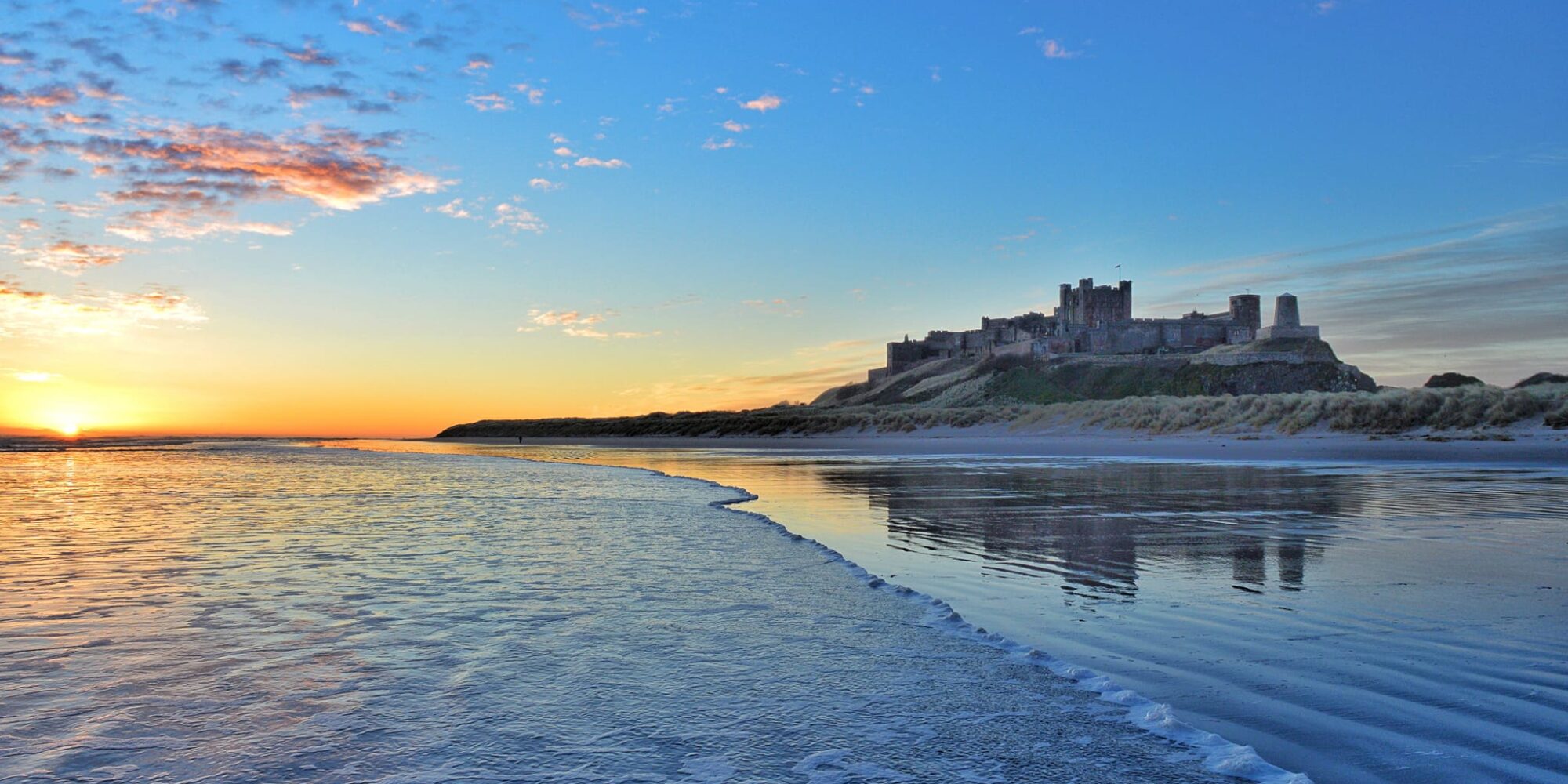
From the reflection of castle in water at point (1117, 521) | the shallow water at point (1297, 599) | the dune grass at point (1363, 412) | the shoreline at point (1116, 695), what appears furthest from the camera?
the dune grass at point (1363, 412)

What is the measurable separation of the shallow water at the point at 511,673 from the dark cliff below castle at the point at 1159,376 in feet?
352

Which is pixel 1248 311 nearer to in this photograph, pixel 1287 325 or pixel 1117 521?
pixel 1287 325

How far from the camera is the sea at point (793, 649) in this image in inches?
106

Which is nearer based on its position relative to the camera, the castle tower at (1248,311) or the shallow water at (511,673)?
the shallow water at (511,673)

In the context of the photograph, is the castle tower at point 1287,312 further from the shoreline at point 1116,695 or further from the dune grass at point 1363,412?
the shoreline at point 1116,695

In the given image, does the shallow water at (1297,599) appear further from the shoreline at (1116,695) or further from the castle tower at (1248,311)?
the castle tower at (1248,311)

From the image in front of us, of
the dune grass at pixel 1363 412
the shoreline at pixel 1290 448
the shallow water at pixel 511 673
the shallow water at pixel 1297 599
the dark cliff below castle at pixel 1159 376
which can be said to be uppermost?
the dark cliff below castle at pixel 1159 376

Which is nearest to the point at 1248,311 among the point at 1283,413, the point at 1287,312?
the point at 1287,312

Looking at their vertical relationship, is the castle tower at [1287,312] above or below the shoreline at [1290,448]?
above

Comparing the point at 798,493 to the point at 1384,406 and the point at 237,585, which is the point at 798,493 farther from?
the point at 1384,406

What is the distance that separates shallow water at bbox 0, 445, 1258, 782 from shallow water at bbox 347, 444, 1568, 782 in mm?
464

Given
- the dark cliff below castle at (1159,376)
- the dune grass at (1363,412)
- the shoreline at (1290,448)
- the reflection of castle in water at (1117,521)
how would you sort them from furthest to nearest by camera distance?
1. the dark cliff below castle at (1159,376)
2. the dune grass at (1363,412)
3. the shoreline at (1290,448)
4. the reflection of castle in water at (1117,521)

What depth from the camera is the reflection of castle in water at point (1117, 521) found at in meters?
6.27

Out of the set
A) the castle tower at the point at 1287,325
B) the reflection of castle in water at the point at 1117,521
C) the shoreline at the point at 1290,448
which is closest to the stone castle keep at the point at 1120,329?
the castle tower at the point at 1287,325
